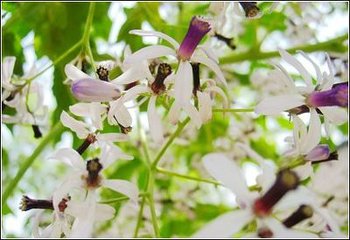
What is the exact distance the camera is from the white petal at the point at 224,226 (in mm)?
479

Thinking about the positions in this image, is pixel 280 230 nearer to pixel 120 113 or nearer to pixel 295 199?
pixel 295 199

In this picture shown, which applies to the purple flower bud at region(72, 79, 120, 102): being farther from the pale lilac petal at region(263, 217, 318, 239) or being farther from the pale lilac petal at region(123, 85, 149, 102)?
the pale lilac petal at region(263, 217, 318, 239)

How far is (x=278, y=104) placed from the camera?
2.18 ft

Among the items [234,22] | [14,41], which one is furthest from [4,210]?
[234,22]

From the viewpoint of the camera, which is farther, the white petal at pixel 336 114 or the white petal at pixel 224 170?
the white petal at pixel 336 114

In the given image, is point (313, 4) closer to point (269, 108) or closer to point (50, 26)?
point (50, 26)

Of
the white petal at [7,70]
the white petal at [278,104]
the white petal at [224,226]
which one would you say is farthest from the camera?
the white petal at [7,70]

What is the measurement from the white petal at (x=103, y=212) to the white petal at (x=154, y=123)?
9cm

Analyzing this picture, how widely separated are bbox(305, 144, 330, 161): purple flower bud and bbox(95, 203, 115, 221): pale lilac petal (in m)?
0.19

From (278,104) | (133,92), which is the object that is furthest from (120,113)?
(278,104)

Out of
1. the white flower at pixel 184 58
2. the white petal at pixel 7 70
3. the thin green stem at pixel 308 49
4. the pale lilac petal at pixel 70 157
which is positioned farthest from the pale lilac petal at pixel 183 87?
the thin green stem at pixel 308 49

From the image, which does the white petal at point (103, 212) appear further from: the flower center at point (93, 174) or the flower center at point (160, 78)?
the flower center at point (160, 78)

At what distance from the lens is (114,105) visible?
69cm

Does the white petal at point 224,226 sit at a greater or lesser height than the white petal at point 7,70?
greater
